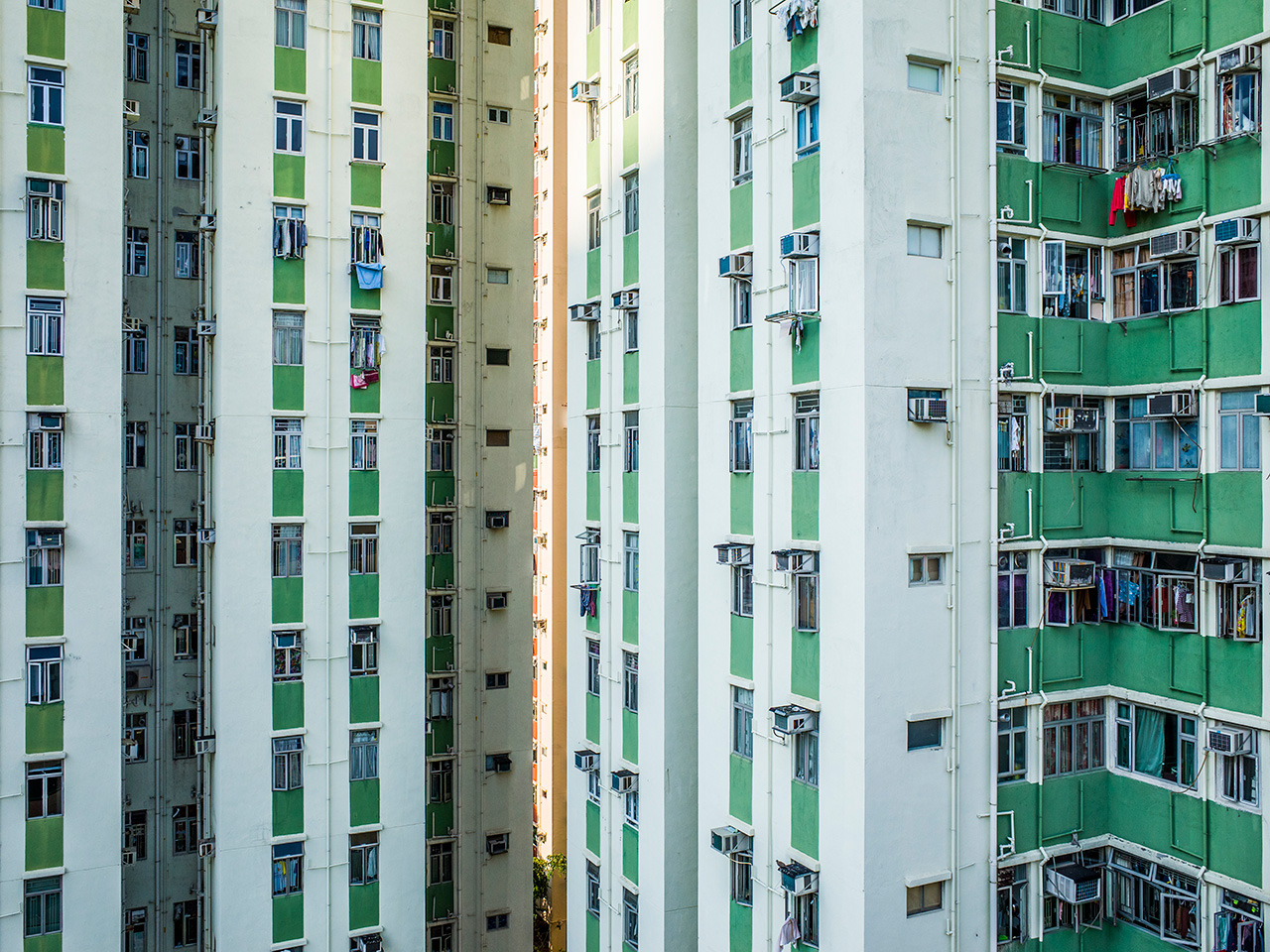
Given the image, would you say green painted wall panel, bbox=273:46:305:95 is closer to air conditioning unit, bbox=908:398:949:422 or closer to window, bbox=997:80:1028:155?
window, bbox=997:80:1028:155

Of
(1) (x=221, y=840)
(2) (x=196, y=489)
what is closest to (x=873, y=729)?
(1) (x=221, y=840)

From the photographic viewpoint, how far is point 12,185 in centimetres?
1525

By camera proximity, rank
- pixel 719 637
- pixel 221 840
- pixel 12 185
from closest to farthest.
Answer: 1. pixel 719 637
2. pixel 12 185
3. pixel 221 840

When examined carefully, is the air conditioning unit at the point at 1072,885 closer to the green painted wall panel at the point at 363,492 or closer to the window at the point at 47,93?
the green painted wall panel at the point at 363,492

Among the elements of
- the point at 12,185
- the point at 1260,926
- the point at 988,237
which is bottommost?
the point at 1260,926

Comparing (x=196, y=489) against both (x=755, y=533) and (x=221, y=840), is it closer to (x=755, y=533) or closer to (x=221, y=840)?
(x=221, y=840)

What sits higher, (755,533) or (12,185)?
(12,185)

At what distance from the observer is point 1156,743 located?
39.3 feet

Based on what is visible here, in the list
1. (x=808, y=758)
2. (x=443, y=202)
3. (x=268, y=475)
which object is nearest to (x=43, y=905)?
(x=268, y=475)

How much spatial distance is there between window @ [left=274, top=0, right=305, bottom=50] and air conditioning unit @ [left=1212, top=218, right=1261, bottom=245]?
13.8m

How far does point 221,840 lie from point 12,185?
10536 millimetres

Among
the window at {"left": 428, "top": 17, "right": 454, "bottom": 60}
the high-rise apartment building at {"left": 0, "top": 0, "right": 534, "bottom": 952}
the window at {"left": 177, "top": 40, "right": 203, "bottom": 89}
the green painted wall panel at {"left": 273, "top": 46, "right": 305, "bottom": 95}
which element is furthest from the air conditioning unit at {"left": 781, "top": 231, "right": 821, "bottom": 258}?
the window at {"left": 177, "top": 40, "right": 203, "bottom": 89}

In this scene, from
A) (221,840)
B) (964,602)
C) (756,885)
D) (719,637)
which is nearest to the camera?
(964,602)

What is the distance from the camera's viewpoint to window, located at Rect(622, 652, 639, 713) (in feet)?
49.9
